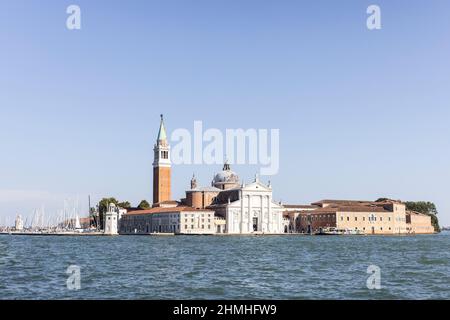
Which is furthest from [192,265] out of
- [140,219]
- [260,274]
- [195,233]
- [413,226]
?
[413,226]

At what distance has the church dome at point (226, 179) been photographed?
98.5 m

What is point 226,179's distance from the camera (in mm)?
99062

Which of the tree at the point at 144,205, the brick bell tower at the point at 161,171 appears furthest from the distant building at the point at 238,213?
the tree at the point at 144,205

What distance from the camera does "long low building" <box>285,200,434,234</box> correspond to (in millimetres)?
92000

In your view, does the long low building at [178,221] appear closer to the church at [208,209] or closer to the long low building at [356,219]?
the church at [208,209]

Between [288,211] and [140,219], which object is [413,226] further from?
[140,219]

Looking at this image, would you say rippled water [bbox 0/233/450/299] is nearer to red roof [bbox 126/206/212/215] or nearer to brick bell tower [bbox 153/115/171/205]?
red roof [bbox 126/206/212/215]

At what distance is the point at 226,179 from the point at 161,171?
1051 centimetres

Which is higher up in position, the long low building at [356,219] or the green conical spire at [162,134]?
the green conical spire at [162,134]

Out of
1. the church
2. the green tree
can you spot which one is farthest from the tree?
the green tree

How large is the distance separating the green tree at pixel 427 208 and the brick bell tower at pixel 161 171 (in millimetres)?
48858

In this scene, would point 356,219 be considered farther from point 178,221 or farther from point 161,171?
point 161,171

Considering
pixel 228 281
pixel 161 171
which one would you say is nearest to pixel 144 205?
pixel 161 171
